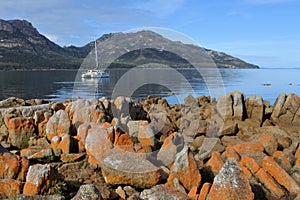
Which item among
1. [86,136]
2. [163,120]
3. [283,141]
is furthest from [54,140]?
[283,141]

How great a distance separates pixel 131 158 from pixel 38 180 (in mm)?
3245

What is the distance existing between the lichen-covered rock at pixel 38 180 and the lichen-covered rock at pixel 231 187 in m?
4.68

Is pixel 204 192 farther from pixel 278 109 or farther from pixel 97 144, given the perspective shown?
pixel 278 109

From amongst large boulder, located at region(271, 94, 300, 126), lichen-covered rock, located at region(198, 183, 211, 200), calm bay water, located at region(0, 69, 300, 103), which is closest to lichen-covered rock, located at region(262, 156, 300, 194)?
lichen-covered rock, located at region(198, 183, 211, 200)

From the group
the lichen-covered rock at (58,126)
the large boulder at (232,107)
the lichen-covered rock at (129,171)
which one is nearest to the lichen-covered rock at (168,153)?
the lichen-covered rock at (129,171)

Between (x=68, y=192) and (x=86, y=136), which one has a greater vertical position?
(x=86, y=136)

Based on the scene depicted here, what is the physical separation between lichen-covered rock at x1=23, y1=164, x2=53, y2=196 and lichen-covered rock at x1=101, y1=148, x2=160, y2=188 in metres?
2.11

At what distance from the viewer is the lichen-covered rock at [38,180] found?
9250mm

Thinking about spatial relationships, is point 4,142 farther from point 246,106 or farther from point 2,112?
point 246,106

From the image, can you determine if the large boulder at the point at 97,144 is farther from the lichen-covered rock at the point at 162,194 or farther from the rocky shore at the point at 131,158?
the lichen-covered rock at the point at 162,194

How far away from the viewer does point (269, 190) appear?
10805mm

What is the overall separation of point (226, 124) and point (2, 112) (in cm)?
1302

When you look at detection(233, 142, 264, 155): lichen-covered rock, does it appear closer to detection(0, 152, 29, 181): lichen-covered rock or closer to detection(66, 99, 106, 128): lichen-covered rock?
detection(66, 99, 106, 128): lichen-covered rock

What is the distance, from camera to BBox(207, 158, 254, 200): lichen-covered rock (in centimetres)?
889
